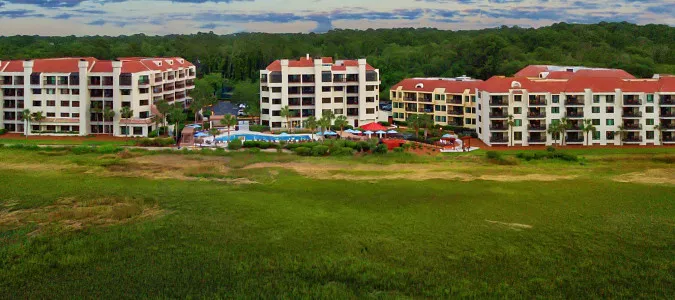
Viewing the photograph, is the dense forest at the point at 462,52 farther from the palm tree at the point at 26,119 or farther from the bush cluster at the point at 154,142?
the bush cluster at the point at 154,142

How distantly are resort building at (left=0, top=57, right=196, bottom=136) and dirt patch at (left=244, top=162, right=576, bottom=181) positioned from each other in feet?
68.2

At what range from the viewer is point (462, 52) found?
82.3m

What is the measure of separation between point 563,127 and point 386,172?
18.0 meters

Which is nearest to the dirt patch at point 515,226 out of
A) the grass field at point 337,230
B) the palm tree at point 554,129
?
the grass field at point 337,230

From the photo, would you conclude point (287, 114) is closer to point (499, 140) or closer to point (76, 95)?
point (499, 140)

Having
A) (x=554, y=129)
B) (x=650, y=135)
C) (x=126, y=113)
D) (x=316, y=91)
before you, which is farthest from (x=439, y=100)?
(x=126, y=113)

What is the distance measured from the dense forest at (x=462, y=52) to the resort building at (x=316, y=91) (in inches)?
633

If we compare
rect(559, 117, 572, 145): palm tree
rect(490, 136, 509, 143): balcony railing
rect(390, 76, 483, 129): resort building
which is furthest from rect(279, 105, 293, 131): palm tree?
rect(559, 117, 572, 145): palm tree

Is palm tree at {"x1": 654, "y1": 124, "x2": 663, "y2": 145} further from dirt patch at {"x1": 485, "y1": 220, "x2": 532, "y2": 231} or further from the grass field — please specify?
dirt patch at {"x1": 485, "y1": 220, "x2": 532, "y2": 231}

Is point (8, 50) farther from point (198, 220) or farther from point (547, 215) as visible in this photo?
point (547, 215)

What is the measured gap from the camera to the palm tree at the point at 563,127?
5076 cm

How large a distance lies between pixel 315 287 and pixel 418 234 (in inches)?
279

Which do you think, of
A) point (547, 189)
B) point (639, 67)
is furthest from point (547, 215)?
point (639, 67)

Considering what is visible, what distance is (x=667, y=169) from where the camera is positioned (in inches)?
1631
